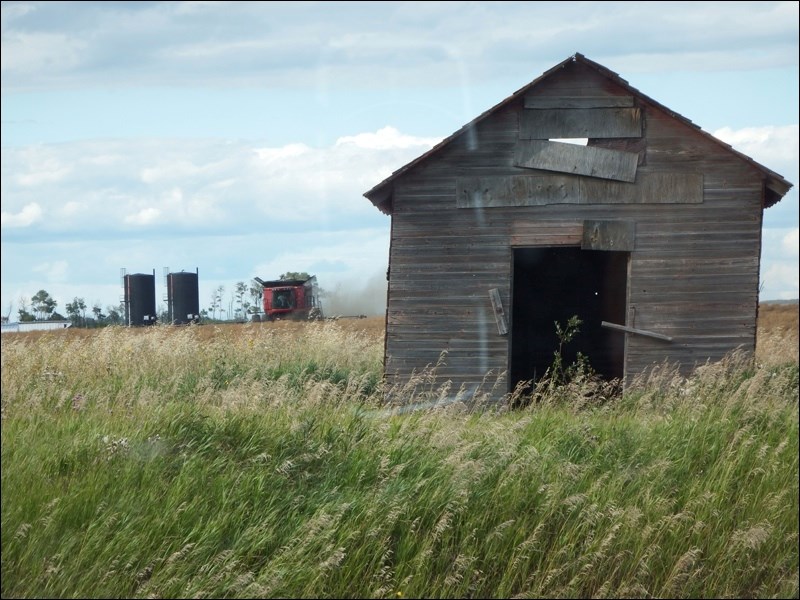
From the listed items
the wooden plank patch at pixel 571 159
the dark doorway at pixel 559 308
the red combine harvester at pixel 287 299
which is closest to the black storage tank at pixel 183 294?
the red combine harvester at pixel 287 299

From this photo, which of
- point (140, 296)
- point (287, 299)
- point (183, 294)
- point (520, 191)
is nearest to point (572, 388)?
point (520, 191)

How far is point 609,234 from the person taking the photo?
44.3 ft

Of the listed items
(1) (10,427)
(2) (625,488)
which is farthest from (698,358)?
(1) (10,427)

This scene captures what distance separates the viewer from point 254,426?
8.34 metres

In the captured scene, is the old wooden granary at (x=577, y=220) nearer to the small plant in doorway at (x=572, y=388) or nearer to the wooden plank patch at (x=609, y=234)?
the wooden plank patch at (x=609, y=234)

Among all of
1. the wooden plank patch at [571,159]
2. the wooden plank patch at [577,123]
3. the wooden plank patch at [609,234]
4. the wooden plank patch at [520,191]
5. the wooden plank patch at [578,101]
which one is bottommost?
the wooden plank patch at [609,234]

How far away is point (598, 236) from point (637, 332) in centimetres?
148

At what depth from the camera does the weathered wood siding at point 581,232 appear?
1346cm

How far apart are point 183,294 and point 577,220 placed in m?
26.2

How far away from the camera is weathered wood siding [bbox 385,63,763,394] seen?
13461 mm

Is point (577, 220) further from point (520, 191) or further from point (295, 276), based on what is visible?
point (295, 276)

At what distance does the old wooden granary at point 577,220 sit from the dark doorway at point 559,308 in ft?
13.8

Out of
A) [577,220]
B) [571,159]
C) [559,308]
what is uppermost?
[571,159]

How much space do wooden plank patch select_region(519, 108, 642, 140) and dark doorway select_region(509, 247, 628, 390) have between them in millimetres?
4537
